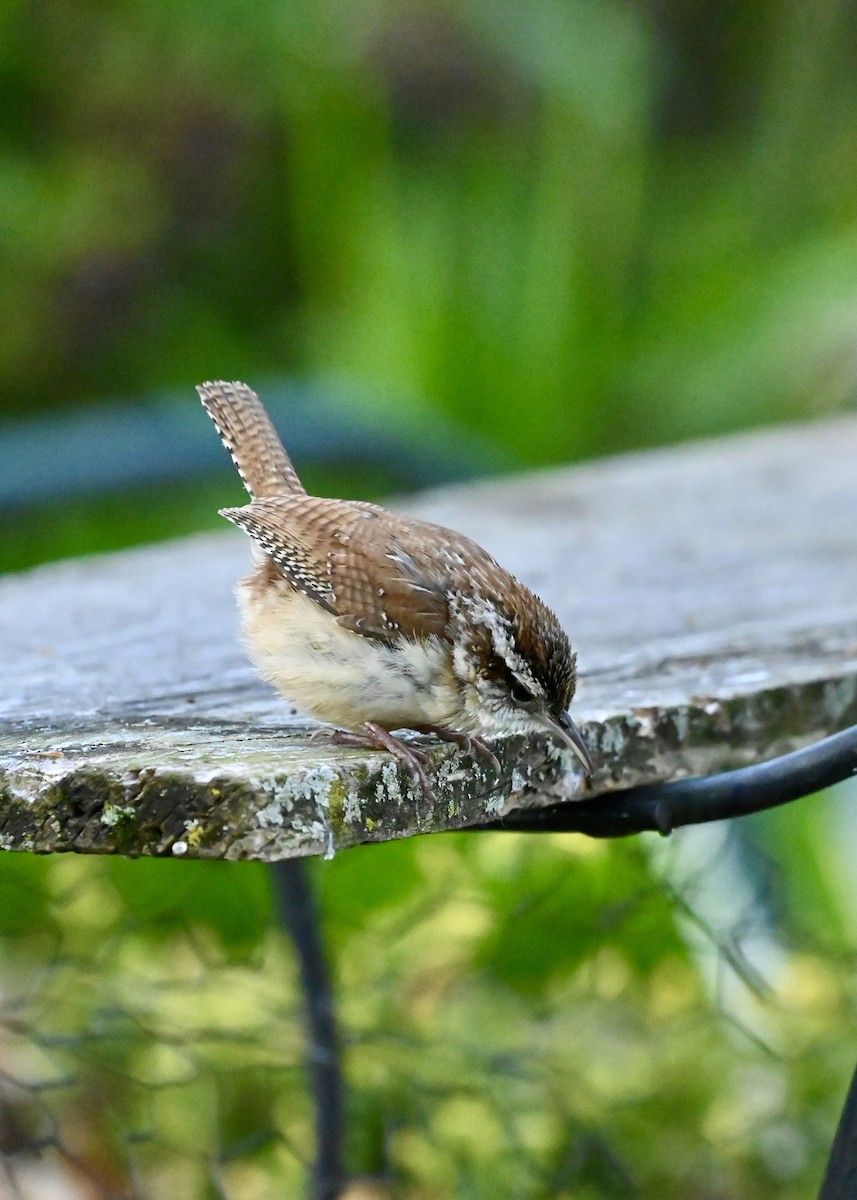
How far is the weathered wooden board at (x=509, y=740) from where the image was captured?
65.5 inches

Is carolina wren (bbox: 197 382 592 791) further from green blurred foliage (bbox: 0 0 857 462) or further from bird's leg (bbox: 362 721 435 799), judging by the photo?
green blurred foliage (bbox: 0 0 857 462)

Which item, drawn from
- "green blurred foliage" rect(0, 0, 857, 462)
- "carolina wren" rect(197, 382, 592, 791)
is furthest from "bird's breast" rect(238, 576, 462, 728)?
"green blurred foliage" rect(0, 0, 857, 462)

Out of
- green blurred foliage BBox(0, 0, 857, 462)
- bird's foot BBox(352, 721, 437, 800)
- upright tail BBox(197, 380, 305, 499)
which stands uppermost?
green blurred foliage BBox(0, 0, 857, 462)

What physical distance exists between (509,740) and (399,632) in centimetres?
37

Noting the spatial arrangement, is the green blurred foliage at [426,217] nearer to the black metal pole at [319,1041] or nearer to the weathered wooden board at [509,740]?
the weathered wooden board at [509,740]

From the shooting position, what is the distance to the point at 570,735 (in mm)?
1982

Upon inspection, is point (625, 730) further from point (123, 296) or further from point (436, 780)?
point (123, 296)

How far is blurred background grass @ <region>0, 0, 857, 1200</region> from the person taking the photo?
310 cm

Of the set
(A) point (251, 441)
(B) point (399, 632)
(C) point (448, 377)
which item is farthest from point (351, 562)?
(C) point (448, 377)

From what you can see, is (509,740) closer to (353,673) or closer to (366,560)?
(353,673)

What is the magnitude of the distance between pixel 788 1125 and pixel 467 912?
2.66 ft

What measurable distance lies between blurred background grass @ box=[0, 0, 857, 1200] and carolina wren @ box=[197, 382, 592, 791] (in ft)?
2.83

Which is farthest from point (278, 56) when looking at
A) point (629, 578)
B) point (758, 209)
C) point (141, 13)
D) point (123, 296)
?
point (629, 578)

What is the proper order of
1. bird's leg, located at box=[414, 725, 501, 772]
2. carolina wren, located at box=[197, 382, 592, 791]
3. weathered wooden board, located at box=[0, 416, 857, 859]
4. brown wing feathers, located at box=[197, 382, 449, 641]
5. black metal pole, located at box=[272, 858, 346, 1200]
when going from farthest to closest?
black metal pole, located at box=[272, 858, 346, 1200] < brown wing feathers, located at box=[197, 382, 449, 641] < carolina wren, located at box=[197, 382, 592, 791] < bird's leg, located at box=[414, 725, 501, 772] < weathered wooden board, located at box=[0, 416, 857, 859]
